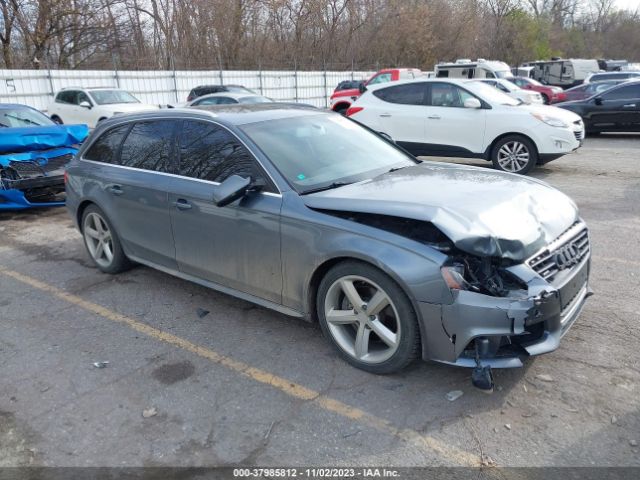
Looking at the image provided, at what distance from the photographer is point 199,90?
837 inches

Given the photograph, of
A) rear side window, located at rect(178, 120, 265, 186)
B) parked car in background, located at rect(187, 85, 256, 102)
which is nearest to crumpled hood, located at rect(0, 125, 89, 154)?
rear side window, located at rect(178, 120, 265, 186)

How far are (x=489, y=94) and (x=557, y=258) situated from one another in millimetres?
7283

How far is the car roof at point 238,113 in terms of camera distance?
4.21 m

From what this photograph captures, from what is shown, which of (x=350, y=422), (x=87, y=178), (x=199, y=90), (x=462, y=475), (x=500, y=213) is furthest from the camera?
(x=199, y=90)

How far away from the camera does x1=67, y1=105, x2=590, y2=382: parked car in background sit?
9.64 ft

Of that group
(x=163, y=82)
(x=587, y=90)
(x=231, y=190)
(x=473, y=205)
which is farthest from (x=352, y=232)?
(x=163, y=82)

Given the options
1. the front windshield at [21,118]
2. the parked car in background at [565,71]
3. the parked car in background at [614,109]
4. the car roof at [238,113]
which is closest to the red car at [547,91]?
the parked car in background at [614,109]

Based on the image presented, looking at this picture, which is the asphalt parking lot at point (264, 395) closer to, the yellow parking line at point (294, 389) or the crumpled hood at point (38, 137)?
the yellow parking line at point (294, 389)

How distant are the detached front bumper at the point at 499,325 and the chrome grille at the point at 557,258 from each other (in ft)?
0.30

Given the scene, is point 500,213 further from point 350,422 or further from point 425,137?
point 425,137

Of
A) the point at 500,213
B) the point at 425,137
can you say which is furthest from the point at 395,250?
the point at 425,137

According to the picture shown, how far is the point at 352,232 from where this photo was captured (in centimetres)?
322

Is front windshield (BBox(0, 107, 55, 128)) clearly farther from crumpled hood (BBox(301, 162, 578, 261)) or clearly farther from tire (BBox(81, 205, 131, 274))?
crumpled hood (BBox(301, 162, 578, 261))

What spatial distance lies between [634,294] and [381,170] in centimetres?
234
